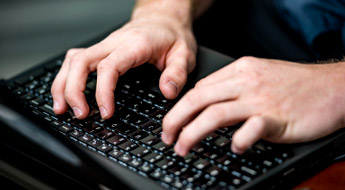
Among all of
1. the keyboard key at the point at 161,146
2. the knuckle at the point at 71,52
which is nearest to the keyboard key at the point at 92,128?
the keyboard key at the point at 161,146

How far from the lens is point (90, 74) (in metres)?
0.85

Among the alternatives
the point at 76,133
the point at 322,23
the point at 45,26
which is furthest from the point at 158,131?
the point at 45,26

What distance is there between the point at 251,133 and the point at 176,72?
9.2 inches

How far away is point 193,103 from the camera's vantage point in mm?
604

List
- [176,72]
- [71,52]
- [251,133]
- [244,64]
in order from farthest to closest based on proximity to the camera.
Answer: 1. [71,52]
2. [176,72]
3. [244,64]
4. [251,133]

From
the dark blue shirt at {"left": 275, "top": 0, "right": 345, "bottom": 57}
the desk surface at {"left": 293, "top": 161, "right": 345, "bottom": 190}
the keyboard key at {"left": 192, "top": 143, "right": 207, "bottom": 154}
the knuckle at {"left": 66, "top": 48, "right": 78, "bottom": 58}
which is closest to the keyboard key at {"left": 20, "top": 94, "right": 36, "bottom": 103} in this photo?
the knuckle at {"left": 66, "top": 48, "right": 78, "bottom": 58}

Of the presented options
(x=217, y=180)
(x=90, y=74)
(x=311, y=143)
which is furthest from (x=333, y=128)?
(x=90, y=74)

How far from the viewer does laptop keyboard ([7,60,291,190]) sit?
56 cm

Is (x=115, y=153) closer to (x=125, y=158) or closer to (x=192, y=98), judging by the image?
(x=125, y=158)

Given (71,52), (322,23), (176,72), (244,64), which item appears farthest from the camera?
(322,23)

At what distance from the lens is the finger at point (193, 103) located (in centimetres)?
60

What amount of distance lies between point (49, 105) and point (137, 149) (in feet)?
0.71

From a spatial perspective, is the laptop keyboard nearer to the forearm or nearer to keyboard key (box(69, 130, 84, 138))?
keyboard key (box(69, 130, 84, 138))

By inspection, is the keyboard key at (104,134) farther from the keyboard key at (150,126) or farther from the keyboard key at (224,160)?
the keyboard key at (224,160)
